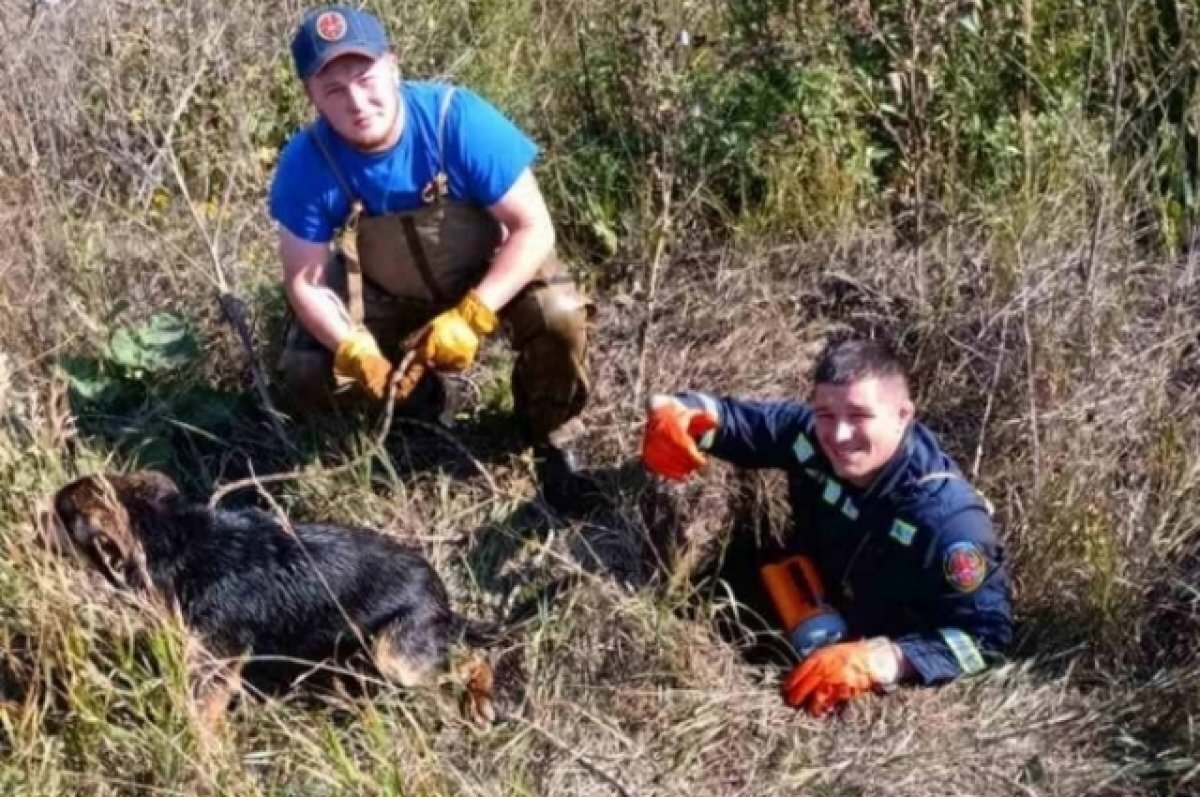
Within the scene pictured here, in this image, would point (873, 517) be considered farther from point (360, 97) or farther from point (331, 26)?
point (331, 26)

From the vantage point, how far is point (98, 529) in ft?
10.1

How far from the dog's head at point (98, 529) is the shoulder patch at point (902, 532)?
1.50m

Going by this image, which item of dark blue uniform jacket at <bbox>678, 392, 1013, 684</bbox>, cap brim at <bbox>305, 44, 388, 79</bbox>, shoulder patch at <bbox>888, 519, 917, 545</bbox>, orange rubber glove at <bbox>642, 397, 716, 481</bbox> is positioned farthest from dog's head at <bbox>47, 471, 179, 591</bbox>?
shoulder patch at <bbox>888, 519, 917, 545</bbox>

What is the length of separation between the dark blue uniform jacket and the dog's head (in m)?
1.24

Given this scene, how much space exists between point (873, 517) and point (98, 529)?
156 centimetres

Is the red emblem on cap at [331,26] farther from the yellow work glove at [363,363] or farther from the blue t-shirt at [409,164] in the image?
the yellow work glove at [363,363]

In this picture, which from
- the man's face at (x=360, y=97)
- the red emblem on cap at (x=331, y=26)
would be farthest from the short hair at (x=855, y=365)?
the red emblem on cap at (x=331, y=26)

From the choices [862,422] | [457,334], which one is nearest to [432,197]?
[457,334]

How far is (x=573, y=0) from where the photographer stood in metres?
5.20

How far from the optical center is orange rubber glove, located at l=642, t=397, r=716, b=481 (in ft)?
11.8

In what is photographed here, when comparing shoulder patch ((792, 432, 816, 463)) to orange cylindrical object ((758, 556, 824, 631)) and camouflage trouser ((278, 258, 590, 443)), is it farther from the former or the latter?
camouflage trouser ((278, 258, 590, 443))

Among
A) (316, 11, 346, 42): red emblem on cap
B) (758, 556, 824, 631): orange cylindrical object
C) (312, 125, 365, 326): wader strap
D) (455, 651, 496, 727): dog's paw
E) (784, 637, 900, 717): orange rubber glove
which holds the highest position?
(316, 11, 346, 42): red emblem on cap

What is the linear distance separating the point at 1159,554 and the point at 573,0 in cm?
270

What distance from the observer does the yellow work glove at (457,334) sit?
358cm
